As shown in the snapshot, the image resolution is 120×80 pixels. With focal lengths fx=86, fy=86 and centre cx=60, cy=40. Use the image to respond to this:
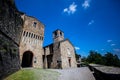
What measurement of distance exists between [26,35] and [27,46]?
8.63 feet

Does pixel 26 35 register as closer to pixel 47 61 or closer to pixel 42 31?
pixel 42 31

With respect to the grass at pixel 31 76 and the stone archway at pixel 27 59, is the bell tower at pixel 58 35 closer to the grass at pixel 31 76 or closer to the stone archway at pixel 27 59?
the stone archway at pixel 27 59

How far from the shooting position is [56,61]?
22219 mm

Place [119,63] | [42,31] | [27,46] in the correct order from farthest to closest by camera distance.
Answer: [119,63] < [42,31] < [27,46]

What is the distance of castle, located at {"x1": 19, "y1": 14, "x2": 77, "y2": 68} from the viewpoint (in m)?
20.4

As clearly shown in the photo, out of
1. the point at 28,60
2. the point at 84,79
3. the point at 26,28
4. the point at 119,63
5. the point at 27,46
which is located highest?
the point at 26,28

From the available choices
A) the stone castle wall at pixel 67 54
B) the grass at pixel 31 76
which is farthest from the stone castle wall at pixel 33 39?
the grass at pixel 31 76

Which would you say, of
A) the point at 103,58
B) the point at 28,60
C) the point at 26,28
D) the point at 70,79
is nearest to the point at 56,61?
the point at 28,60

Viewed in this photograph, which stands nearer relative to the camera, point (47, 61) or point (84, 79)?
point (84, 79)

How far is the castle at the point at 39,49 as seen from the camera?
66.9 feet

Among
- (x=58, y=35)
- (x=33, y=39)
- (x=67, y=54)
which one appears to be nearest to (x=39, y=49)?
(x=33, y=39)

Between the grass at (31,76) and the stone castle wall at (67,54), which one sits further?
the stone castle wall at (67,54)

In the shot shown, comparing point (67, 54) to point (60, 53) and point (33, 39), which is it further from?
point (33, 39)

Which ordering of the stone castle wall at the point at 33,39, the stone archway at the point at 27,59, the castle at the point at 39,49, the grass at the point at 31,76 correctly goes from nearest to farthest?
the grass at the point at 31,76, the stone castle wall at the point at 33,39, the castle at the point at 39,49, the stone archway at the point at 27,59
